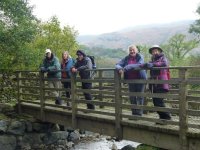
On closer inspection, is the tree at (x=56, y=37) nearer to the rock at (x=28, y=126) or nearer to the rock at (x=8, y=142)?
the rock at (x=28, y=126)

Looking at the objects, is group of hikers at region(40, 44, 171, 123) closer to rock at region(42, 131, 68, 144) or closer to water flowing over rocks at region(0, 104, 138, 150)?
water flowing over rocks at region(0, 104, 138, 150)

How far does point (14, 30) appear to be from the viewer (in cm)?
1675

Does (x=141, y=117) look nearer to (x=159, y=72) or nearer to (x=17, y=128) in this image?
(x=159, y=72)

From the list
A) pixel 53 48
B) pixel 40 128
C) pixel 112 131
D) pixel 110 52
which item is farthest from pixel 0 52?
pixel 110 52

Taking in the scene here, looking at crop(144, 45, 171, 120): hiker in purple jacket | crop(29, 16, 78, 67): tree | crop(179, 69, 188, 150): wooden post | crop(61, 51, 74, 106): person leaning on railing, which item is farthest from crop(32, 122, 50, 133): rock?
crop(29, 16, 78, 67): tree

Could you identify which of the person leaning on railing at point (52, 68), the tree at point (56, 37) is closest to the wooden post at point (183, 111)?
the person leaning on railing at point (52, 68)

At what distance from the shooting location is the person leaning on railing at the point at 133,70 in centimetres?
952

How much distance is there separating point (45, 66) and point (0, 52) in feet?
14.1

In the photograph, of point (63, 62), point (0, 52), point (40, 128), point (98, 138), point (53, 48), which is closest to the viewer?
point (63, 62)

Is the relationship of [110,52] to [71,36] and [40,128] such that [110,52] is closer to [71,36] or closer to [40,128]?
[71,36]

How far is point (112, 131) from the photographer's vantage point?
10.6 m

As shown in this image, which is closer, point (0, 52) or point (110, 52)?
point (0, 52)

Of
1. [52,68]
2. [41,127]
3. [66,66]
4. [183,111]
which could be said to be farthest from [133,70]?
[41,127]

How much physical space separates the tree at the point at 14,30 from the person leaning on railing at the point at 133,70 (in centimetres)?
824
